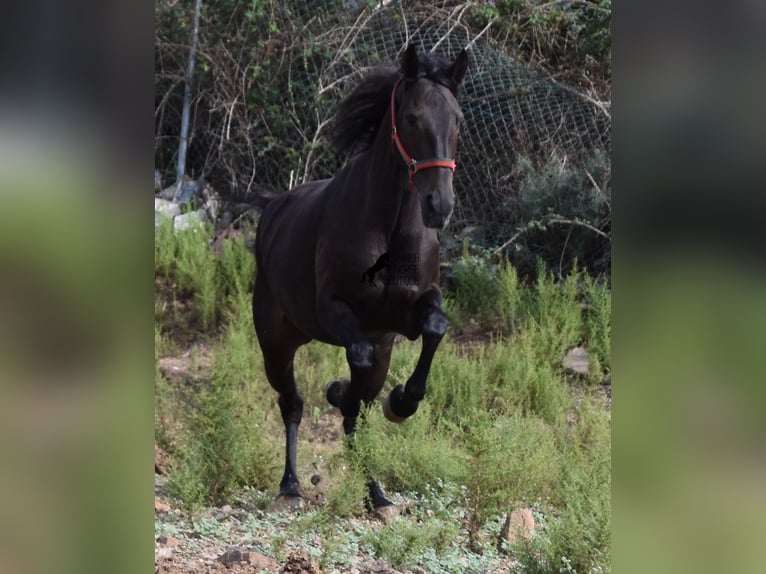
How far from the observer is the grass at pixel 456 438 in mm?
3783

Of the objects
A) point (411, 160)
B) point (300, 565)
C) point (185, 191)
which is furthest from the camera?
point (185, 191)

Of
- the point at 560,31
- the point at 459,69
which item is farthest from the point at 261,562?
the point at 560,31

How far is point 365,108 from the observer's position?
13.2 feet

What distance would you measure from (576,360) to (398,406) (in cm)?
83

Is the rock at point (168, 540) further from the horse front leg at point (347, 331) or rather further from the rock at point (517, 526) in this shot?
the rock at point (517, 526)

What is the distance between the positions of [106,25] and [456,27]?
238 cm

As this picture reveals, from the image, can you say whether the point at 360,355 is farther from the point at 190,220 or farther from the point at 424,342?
the point at 190,220

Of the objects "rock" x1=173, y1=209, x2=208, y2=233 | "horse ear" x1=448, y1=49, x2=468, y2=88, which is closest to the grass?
"rock" x1=173, y1=209, x2=208, y2=233

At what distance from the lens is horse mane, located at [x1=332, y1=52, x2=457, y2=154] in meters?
3.94

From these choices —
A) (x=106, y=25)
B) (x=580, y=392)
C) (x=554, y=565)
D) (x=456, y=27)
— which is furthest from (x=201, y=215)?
(x=106, y=25)

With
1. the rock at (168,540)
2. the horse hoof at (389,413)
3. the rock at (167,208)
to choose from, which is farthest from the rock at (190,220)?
the rock at (168,540)

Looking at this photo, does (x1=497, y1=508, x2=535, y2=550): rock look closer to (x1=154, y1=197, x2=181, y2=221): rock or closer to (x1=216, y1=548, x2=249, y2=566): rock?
(x1=216, y1=548, x2=249, y2=566): rock

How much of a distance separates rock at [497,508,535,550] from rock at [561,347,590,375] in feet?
2.18

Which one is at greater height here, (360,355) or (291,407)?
(360,355)
